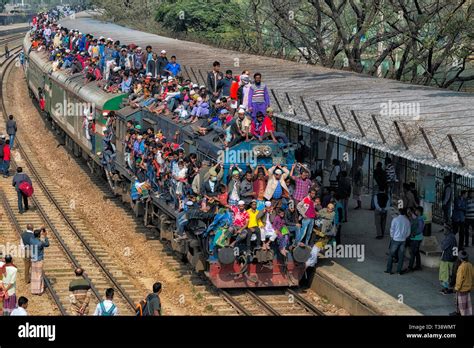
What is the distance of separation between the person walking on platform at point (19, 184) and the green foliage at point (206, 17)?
101 ft

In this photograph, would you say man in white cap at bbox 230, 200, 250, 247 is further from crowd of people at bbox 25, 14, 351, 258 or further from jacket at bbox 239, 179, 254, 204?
jacket at bbox 239, 179, 254, 204

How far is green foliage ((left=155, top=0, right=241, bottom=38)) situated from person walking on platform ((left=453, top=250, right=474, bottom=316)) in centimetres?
4174

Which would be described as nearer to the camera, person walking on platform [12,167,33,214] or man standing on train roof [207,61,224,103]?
man standing on train roof [207,61,224,103]

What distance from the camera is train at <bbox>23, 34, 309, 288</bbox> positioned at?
66.2ft

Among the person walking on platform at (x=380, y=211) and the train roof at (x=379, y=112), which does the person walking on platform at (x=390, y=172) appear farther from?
the train roof at (x=379, y=112)

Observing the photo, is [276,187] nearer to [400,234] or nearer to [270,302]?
[270,302]

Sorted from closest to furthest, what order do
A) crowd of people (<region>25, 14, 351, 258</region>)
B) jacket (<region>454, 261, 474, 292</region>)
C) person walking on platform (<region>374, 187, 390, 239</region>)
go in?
jacket (<region>454, 261, 474, 292</region>) < crowd of people (<region>25, 14, 351, 258</region>) < person walking on platform (<region>374, 187, 390, 239</region>)

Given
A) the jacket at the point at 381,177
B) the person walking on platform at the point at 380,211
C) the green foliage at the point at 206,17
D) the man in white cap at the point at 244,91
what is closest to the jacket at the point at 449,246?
the person walking on platform at the point at 380,211

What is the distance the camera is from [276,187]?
64.8 ft

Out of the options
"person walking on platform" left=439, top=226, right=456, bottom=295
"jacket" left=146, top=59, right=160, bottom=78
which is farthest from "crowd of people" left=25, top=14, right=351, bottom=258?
"person walking on platform" left=439, top=226, right=456, bottom=295

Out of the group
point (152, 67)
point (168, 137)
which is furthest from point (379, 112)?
point (152, 67)

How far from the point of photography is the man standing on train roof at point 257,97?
841 inches

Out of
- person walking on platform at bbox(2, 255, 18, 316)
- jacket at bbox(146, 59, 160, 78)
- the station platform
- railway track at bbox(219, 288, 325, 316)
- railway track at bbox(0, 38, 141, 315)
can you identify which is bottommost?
railway track at bbox(0, 38, 141, 315)
